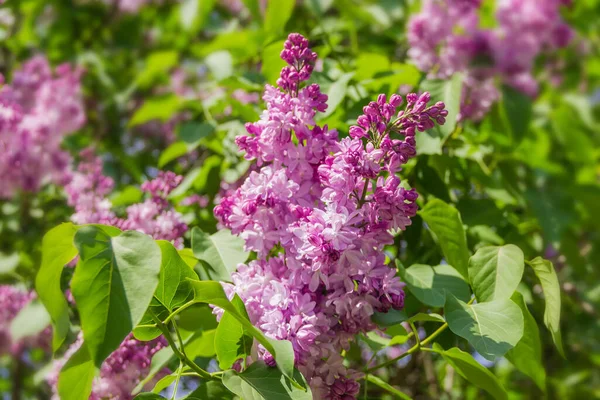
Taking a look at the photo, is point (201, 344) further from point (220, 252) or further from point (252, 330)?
point (252, 330)

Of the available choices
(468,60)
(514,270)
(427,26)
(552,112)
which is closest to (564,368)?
(552,112)

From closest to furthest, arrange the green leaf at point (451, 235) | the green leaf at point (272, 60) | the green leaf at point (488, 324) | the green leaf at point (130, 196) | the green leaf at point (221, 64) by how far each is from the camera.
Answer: the green leaf at point (488, 324), the green leaf at point (451, 235), the green leaf at point (272, 60), the green leaf at point (130, 196), the green leaf at point (221, 64)

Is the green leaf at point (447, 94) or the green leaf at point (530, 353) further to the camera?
the green leaf at point (447, 94)

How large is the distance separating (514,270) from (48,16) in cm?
238

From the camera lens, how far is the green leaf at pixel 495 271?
92cm

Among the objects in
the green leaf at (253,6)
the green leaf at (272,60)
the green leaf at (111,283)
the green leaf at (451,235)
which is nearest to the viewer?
the green leaf at (111,283)

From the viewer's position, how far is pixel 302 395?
2.56 ft

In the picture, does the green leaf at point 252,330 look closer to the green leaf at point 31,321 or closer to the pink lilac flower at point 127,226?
the pink lilac flower at point 127,226

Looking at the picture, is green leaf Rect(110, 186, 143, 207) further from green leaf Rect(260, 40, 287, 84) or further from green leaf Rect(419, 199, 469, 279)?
green leaf Rect(419, 199, 469, 279)

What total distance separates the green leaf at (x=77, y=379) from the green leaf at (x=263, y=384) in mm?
182

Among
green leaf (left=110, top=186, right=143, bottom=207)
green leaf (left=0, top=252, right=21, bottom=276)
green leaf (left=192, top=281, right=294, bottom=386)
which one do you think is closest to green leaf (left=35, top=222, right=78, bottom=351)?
green leaf (left=192, top=281, right=294, bottom=386)

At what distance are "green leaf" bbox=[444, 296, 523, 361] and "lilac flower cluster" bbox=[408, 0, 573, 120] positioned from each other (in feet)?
2.25

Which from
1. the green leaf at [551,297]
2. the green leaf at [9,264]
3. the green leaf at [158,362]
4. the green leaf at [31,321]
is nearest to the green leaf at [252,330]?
the green leaf at [158,362]

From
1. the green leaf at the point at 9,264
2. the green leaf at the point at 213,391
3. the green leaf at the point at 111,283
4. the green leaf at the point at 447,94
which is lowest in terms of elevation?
the green leaf at the point at 9,264
